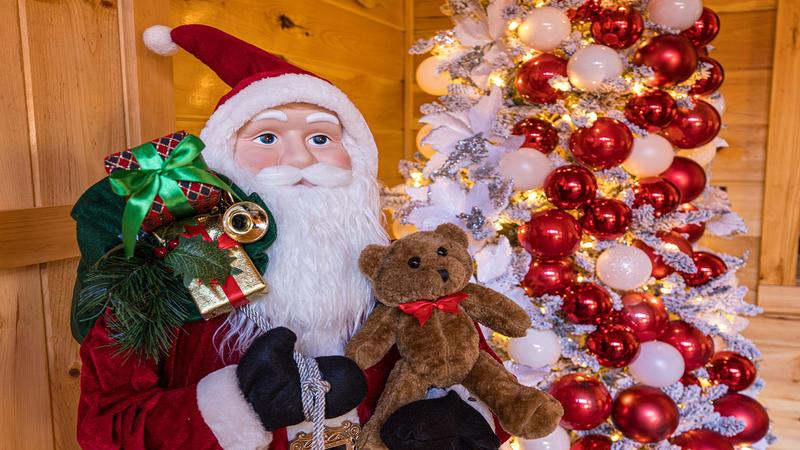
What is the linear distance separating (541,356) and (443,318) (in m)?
0.50

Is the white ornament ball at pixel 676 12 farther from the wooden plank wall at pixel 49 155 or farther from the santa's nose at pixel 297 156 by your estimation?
the wooden plank wall at pixel 49 155

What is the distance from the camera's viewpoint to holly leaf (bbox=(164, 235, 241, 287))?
28.6 inches

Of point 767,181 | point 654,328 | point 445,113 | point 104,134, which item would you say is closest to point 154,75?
point 104,134

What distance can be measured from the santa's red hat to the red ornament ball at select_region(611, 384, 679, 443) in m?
0.82

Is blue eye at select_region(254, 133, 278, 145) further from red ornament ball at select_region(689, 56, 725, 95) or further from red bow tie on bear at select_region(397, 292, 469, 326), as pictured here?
red ornament ball at select_region(689, 56, 725, 95)

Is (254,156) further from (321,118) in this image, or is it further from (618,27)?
(618,27)

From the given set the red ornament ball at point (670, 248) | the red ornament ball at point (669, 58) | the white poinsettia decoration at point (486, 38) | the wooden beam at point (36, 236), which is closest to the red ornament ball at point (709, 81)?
the red ornament ball at point (669, 58)

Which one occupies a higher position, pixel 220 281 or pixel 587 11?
pixel 587 11

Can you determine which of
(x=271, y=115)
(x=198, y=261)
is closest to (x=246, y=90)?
(x=271, y=115)

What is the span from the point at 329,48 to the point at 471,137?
26.9 inches

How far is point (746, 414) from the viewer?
1.43 meters

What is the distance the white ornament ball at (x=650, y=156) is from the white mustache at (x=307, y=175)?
725mm

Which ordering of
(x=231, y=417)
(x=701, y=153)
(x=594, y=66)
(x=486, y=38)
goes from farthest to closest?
(x=701, y=153), (x=486, y=38), (x=594, y=66), (x=231, y=417)

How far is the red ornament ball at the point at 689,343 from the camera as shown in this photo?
1.37m
